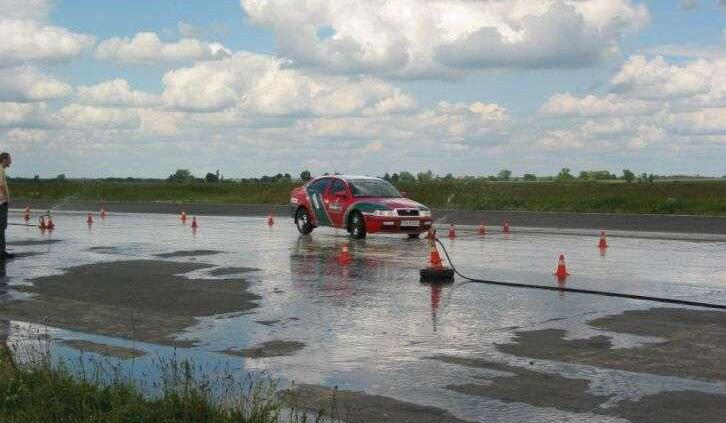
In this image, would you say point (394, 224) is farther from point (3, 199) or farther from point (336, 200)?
point (3, 199)

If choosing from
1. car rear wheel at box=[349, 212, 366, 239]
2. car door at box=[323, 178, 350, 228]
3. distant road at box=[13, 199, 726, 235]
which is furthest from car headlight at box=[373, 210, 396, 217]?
distant road at box=[13, 199, 726, 235]

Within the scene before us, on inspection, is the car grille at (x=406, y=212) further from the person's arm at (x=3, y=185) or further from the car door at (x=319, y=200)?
the person's arm at (x=3, y=185)

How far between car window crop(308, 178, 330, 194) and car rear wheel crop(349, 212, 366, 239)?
1.73 meters

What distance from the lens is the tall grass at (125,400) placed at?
5605mm

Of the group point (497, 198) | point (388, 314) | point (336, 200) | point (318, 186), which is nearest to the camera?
point (388, 314)

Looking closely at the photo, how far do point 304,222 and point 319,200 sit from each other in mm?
973

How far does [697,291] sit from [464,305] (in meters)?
3.65

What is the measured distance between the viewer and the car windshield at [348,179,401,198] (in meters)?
23.1

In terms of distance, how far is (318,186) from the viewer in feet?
79.9

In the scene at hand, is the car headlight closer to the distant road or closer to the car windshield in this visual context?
the car windshield

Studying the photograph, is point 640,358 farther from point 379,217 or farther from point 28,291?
point 379,217

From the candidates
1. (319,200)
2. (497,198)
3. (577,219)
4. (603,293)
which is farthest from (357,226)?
(497,198)

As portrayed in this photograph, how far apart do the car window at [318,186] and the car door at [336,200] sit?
0.91ft

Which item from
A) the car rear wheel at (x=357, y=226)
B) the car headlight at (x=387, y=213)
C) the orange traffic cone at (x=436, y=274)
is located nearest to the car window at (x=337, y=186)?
the car rear wheel at (x=357, y=226)
